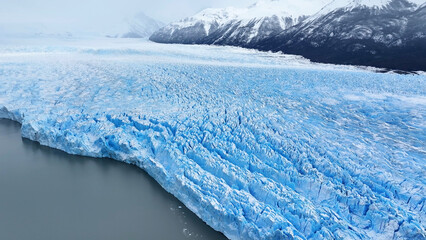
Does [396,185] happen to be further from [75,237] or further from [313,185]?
[75,237]

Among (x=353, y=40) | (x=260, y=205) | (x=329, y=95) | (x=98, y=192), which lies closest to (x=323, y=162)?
(x=260, y=205)

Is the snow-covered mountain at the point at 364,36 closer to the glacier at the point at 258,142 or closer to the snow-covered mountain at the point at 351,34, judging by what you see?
the snow-covered mountain at the point at 351,34

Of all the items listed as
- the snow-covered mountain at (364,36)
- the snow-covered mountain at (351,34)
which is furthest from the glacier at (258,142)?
the snow-covered mountain at (351,34)

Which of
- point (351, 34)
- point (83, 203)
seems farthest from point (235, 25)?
point (83, 203)

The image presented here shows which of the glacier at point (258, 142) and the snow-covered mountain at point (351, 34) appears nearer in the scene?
the glacier at point (258, 142)

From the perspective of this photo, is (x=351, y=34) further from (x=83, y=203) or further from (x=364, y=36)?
(x=83, y=203)

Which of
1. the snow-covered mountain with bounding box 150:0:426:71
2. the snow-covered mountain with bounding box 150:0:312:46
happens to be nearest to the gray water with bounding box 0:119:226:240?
the snow-covered mountain with bounding box 150:0:426:71
